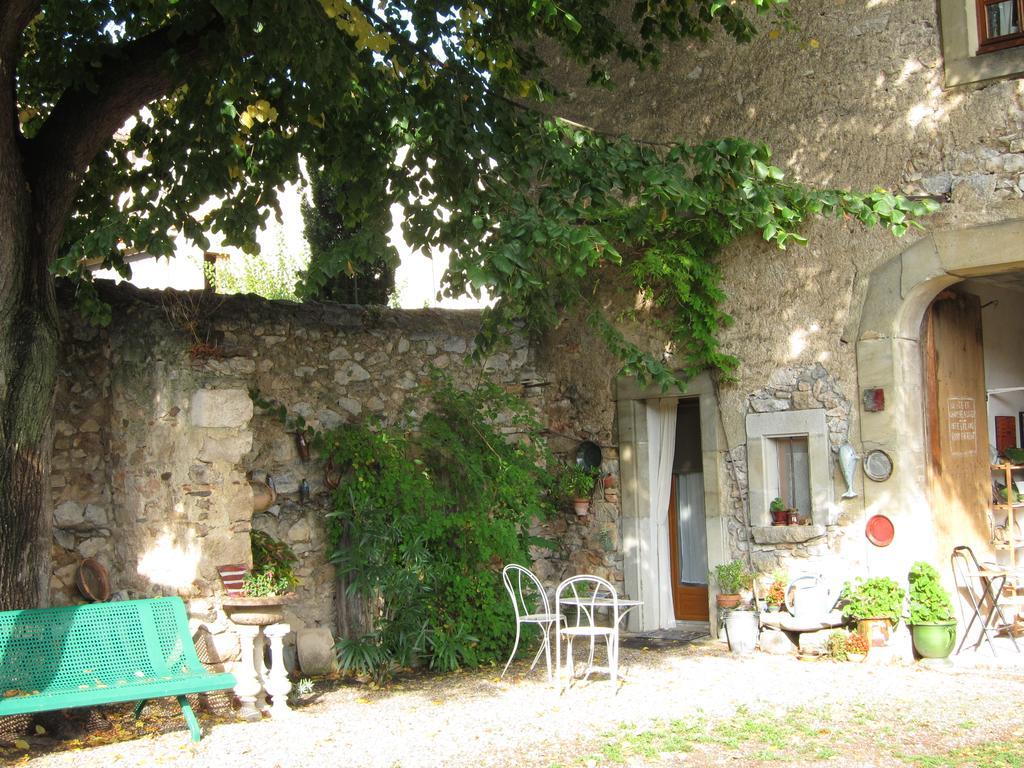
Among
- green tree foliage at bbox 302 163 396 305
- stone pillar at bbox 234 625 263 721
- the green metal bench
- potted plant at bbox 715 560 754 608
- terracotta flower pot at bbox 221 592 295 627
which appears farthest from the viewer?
green tree foliage at bbox 302 163 396 305

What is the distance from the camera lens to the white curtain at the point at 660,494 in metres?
8.37

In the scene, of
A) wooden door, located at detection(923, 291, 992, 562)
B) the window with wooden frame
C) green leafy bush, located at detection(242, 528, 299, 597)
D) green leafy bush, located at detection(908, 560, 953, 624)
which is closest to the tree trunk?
green leafy bush, located at detection(242, 528, 299, 597)

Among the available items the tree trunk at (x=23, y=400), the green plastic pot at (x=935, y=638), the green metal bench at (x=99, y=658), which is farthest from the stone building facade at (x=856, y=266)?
the tree trunk at (x=23, y=400)

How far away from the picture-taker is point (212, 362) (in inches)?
238

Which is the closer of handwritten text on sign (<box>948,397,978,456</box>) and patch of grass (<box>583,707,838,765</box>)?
patch of grass (<box>583,707,838,765</box>)

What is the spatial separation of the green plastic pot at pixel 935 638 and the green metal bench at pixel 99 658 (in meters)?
4.34

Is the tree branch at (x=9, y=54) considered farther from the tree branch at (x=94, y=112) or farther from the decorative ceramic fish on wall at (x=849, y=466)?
the decorative ceramic fish on wall at (x=849, y=466)

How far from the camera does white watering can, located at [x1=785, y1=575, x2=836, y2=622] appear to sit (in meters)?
7.12

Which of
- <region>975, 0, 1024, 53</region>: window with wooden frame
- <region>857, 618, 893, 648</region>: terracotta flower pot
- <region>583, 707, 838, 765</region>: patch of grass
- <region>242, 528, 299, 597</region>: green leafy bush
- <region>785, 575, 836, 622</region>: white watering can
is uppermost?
<region>975, 0, 1024, 53</region>: window with wooden frame

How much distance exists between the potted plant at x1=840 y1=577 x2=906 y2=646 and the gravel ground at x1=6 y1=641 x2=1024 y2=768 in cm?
24

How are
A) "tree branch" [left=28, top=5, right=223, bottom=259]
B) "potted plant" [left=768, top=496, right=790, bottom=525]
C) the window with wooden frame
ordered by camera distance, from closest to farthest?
"tree branch" [left=28, top=5, right=223, bottom=259], the window with wooden frame, "potted plant" [left=768, top=496, right=790, bottom=525]

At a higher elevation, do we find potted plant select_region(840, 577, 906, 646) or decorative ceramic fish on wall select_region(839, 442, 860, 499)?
decorative ceramic fish on wall select_region(839, 442, 860, 499)

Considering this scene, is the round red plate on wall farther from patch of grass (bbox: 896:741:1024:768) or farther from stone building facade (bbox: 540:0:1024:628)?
patch of grass (bbox: 896:741:1024:768)

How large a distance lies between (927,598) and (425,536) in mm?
3235
